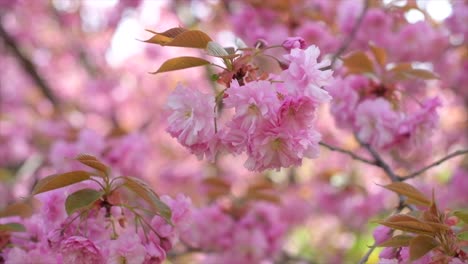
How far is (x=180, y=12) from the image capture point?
14.9 feet

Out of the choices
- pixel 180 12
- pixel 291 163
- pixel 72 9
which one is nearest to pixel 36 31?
pixel 72 9

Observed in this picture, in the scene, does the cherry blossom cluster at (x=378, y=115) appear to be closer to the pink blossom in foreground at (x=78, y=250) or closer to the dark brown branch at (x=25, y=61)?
the pink blossom in foreground at (x=78, y=250)

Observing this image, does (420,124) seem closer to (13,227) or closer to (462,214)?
(462,214)

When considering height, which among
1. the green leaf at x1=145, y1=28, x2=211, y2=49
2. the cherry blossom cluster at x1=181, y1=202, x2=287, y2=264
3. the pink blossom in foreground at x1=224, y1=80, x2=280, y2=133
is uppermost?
the cherry blossom cluster at x1=181, y1=202, x2=287, y2=264

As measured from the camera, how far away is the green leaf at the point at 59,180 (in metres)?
1.11

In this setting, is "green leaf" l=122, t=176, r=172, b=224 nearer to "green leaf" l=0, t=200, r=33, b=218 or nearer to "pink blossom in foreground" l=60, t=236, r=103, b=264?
"pink blossom in foreground" l=60, t=236, r=103, b=264

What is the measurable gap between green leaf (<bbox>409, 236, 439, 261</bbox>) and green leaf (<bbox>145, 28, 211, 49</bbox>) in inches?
20.0

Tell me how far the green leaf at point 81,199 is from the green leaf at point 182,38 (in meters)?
0.31

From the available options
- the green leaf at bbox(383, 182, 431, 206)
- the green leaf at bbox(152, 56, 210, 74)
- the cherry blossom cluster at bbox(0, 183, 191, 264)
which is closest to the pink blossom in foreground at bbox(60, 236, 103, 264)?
the cherry blossom cluster at bbox(0, 183, 191, 264)

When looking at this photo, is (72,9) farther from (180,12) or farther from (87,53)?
(180,12)

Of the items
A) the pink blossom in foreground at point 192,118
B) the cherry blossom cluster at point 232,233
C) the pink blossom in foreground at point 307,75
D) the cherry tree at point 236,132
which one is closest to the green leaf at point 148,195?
the cherry tree at point 236,132

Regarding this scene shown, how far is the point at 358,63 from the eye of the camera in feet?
5.54

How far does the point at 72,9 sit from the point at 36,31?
48 cm

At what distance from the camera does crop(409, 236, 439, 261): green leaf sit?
3.35 feet
